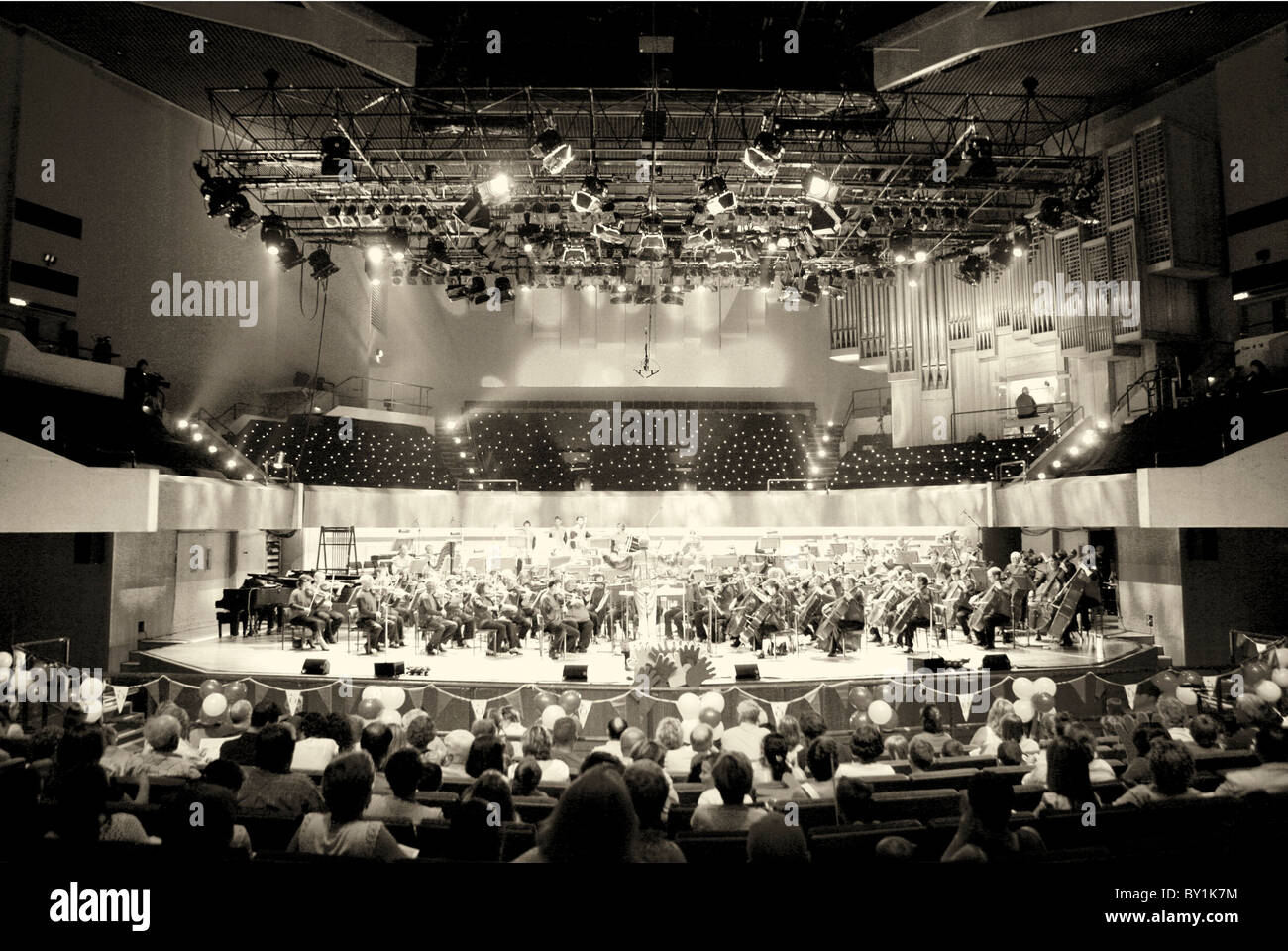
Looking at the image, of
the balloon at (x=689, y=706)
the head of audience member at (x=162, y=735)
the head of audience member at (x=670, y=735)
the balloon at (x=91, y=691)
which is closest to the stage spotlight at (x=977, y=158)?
the balloon at (x=689, y=706)

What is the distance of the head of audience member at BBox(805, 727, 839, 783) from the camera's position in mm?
4027

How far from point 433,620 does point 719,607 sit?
4273 mm

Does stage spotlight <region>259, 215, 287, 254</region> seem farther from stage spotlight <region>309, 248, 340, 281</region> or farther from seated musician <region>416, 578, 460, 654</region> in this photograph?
seated musician <region>416, 578, 460, 654</region>

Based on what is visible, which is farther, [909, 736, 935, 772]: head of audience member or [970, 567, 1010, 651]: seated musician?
[970, 567, 1010, 651]: seated musician

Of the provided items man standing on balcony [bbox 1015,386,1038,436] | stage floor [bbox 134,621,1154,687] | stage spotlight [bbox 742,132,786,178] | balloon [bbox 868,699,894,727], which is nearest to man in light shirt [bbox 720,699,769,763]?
balloon [bbox 868,699,894,727]

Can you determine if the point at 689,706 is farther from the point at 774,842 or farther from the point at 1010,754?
the point at 774,842

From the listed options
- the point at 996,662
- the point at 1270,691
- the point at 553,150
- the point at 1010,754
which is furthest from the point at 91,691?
the point at 1270,691

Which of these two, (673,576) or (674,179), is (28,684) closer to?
(673,576)

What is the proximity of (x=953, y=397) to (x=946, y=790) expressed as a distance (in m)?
Answer: 16.6

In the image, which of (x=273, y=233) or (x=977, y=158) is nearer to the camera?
(x=977, y=158)

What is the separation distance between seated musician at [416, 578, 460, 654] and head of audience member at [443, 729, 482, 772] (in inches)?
204

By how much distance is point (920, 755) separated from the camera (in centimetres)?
453

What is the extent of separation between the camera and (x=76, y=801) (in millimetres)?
2545

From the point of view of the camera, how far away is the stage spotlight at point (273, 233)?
1119cm
